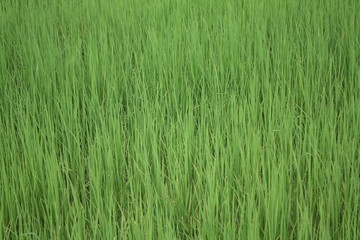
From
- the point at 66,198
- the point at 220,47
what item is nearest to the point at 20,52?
the point at 220,47

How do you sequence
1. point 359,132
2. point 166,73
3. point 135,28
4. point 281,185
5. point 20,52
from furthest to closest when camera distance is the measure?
1. point 135,28
2. point 20,52
3. point 166,73
4. point 359,132
5. point 281,185

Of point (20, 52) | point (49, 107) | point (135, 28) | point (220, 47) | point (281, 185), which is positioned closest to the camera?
point (281, 185)

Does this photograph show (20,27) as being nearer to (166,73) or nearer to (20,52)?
(20,52)

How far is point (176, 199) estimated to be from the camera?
122cm

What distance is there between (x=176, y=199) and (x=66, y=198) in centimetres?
31

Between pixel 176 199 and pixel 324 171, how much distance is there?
42 cm

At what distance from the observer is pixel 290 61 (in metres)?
1.92

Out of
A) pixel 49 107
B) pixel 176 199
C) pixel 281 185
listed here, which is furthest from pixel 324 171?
pixel 49 107

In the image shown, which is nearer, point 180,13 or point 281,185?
point 281,185

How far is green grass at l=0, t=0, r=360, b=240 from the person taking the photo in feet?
3.76

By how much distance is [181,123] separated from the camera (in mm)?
1516

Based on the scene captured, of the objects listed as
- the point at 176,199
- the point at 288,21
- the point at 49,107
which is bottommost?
the point at 176,199

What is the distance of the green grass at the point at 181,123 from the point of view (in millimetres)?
1145

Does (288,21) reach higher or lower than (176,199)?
higher
